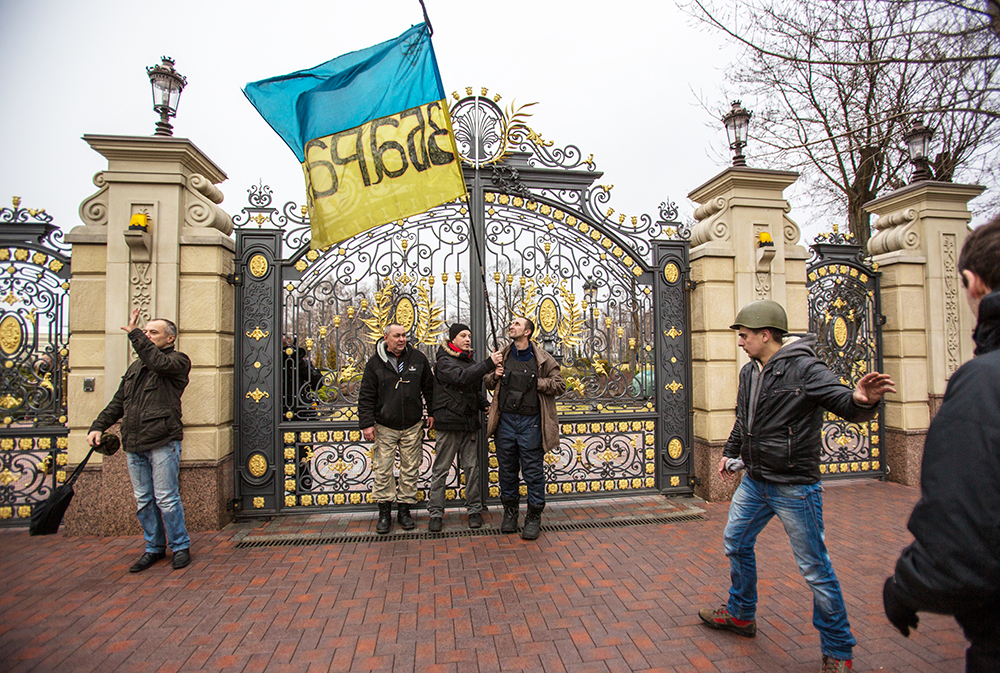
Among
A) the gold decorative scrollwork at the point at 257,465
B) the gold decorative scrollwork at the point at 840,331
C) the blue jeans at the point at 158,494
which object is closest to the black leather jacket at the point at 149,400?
the blue jeans at the point at 158,494

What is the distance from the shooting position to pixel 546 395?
5.08 metres

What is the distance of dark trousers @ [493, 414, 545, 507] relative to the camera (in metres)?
5.00

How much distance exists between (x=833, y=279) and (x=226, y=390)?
24.7ft

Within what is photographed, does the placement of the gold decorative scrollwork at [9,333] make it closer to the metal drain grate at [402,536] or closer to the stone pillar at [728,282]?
the metal drain grate at [402,536]

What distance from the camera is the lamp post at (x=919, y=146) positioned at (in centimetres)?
669

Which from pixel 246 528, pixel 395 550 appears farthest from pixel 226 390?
pixel 395 550

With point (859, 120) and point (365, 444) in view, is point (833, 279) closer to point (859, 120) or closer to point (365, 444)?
point (365, 444)

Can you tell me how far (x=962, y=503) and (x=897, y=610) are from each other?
1.40ft

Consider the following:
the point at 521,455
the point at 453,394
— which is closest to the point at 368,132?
the point at 453,394

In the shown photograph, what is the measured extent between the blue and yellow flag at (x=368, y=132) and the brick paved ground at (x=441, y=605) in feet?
9.24

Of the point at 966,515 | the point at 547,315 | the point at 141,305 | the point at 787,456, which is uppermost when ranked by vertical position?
the point at 141,305

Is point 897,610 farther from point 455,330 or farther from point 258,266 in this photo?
point 258,266

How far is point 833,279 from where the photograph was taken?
684 centimetres

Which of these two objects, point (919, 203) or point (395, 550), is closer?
point (395, 550)
